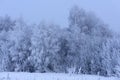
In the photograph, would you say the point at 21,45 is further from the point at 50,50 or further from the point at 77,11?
the point at 77,11

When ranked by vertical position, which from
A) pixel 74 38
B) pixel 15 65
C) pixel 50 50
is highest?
pixel 74 38

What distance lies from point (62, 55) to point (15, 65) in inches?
244

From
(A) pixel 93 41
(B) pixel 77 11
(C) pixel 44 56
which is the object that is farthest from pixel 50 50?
(B) pixel 77 11

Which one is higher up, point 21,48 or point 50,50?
point 21,48

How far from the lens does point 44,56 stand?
25281 millimetres

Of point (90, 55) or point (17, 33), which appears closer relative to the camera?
point (90, 55)

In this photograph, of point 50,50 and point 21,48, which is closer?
point 50,50

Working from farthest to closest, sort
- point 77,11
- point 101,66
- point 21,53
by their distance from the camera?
1. point 77,11
2. point 21,53
3. point 101,66

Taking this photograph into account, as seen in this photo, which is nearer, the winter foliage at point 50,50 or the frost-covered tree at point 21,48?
the winter foliage at point 50,50

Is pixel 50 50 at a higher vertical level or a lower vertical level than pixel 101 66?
higher

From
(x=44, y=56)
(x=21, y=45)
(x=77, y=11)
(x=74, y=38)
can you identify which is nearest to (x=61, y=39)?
(x=74, y=38)

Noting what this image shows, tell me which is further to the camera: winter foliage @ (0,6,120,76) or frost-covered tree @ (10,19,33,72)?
frost-covered tree @ (10,19,33,72)

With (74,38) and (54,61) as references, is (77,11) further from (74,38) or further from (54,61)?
(54,61)

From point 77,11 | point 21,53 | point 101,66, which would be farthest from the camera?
point 77,11
